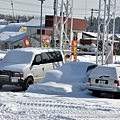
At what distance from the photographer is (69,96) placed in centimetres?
1347

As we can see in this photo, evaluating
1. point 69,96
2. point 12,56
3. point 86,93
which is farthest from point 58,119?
point 12,56

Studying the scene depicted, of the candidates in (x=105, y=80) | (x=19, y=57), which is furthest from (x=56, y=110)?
(x=19, y=57)

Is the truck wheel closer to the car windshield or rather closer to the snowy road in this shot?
the car windshield

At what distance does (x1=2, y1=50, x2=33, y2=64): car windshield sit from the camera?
16125 millimetres

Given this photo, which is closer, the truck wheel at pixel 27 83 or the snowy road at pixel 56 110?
the snowy road at pixel 56 110

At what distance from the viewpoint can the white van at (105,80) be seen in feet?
43.7

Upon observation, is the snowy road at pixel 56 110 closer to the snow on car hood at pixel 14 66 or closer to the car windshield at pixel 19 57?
the snow on car hood at pixel 14 66

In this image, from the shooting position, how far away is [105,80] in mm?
13500

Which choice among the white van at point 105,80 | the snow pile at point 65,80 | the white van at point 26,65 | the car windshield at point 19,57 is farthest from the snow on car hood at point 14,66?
the white van at point 105,80

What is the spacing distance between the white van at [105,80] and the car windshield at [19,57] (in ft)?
12.0

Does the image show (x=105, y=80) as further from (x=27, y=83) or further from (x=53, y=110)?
(x=53, y=110)

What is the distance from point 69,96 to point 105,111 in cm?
376

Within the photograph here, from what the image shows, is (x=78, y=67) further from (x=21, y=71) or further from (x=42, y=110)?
(x=42, y=110)

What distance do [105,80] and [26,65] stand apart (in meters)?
4.06
